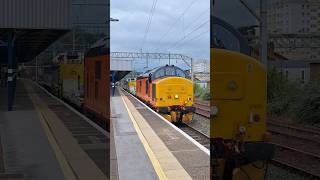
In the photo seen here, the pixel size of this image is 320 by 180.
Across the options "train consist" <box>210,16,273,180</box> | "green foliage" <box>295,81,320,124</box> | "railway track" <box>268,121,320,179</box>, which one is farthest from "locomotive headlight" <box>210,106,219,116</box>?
"green foliage" <box>295,81,320,124</box>

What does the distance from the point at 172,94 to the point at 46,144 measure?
1295mm

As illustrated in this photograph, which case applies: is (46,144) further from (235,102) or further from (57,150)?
(235,102)

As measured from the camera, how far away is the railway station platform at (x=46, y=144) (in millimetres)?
2754

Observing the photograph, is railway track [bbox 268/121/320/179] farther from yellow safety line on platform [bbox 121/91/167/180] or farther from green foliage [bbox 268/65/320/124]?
green foliage [bbox 268/65/320/124]

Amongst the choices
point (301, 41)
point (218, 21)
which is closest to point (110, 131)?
point (218, 21)

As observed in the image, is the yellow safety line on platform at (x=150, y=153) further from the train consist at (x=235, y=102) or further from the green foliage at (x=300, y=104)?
the green foliage at (x=300, y=104)

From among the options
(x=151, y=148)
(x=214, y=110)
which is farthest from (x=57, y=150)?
(x=151, y=148)

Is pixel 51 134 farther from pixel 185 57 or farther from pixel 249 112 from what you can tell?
pixel 249 112

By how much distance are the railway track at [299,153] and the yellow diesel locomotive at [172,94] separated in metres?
2.38

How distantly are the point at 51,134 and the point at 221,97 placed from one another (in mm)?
1076

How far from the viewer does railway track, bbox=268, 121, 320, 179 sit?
804cm

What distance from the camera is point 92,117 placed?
2832 mm

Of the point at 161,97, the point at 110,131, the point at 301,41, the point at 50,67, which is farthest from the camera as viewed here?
the point at 301,41

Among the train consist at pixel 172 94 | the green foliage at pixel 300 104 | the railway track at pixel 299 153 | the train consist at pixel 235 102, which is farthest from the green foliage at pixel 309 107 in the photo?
the train consist at pixel 235 102
